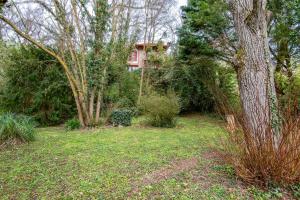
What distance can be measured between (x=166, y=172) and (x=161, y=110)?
4.13 meters

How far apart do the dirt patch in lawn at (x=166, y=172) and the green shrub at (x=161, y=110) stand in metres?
3.65

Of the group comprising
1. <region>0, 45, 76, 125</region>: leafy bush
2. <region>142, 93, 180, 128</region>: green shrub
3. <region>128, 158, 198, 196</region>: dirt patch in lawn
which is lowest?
<region>128, 158, 198, 196</region>: dirt patch in lawn

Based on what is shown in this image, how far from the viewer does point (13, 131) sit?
187 inches

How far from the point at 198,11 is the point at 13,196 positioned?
8278 millimetres

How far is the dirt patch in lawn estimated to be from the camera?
2.86 m

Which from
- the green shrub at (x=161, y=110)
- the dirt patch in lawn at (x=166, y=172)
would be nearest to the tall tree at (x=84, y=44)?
the green shrub at (x=161, y=110)

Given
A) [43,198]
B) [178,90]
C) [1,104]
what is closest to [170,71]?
[178,90]

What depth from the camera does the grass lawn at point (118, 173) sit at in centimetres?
266

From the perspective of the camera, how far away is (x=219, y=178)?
3035 mm

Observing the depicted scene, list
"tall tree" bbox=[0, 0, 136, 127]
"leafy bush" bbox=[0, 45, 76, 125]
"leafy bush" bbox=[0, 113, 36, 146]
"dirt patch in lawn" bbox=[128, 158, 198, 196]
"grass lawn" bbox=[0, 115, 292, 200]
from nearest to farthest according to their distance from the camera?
"grass lawn" bbox=[0, 115, 292, 200], "dirt patch in lawn" bbox=[128, 158, 198, 196], "leafy bush" bbox=[0, 113, 36, 146], "tall tree" bbox=[0, 0, 136, 127], "leafy bush" bbox=[0, 45, 76, 125]

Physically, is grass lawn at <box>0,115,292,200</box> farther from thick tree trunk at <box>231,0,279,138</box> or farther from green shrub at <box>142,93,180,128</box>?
green shrub at <box>142,93,180,128</box>

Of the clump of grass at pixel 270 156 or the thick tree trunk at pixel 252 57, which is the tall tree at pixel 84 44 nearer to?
the thick tree trunk at pixel 252 57

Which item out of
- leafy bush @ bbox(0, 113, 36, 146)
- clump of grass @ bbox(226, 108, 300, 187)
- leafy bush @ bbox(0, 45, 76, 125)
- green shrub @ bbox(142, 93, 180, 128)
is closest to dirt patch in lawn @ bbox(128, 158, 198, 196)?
clump of grass @ bbox(226, 108, 300, 187)

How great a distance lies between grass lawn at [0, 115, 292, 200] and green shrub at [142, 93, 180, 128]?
266 cm
